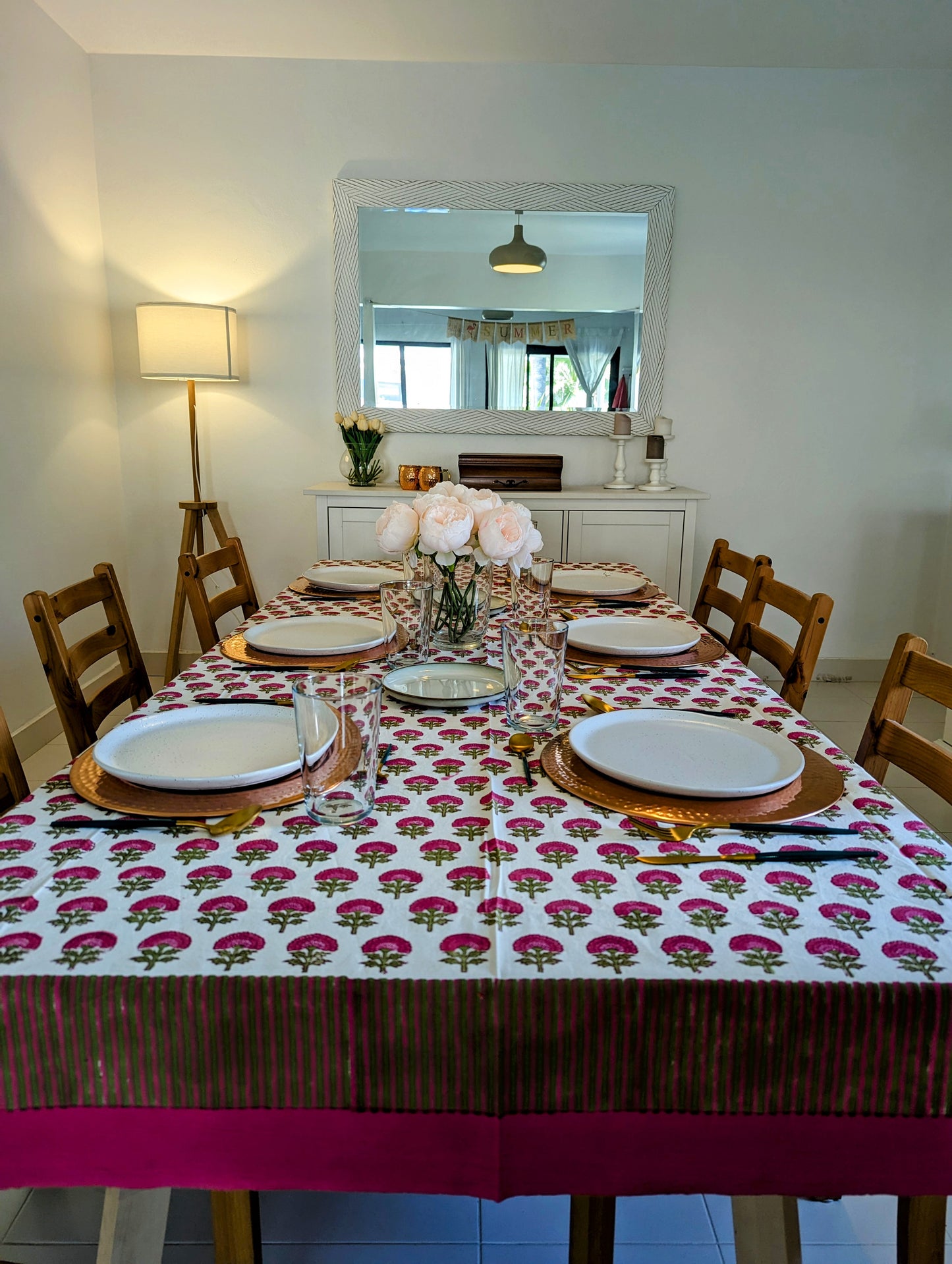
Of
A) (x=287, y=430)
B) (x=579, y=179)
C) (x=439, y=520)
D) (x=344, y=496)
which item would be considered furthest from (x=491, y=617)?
(x=579, y=179)

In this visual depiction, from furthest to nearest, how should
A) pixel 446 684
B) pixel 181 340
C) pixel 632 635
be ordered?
1. pixel 181 340
2. pixel 632 635
3. pixel 446 684

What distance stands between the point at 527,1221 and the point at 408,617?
932 millimetres

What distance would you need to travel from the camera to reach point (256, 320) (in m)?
3.50

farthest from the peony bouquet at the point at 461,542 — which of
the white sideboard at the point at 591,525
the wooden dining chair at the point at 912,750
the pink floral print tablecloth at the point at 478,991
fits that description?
the white sideboard at the point at 591,525

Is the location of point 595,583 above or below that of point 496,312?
below

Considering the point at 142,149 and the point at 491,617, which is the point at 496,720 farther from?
the point at 142,149

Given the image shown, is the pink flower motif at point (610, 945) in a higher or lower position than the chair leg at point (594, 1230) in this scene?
higher

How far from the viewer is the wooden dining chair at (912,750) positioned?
962mm

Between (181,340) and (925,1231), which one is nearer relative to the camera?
(925,1231)

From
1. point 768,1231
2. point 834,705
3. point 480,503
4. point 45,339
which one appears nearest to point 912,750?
point 768,1231

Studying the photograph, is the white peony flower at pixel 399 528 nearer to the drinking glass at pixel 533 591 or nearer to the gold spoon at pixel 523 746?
the drinking glass at pixel 533 591

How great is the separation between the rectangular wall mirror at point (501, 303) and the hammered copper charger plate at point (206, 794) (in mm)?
2792

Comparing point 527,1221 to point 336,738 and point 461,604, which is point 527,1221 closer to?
point 336,738

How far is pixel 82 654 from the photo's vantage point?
155 centimetres
